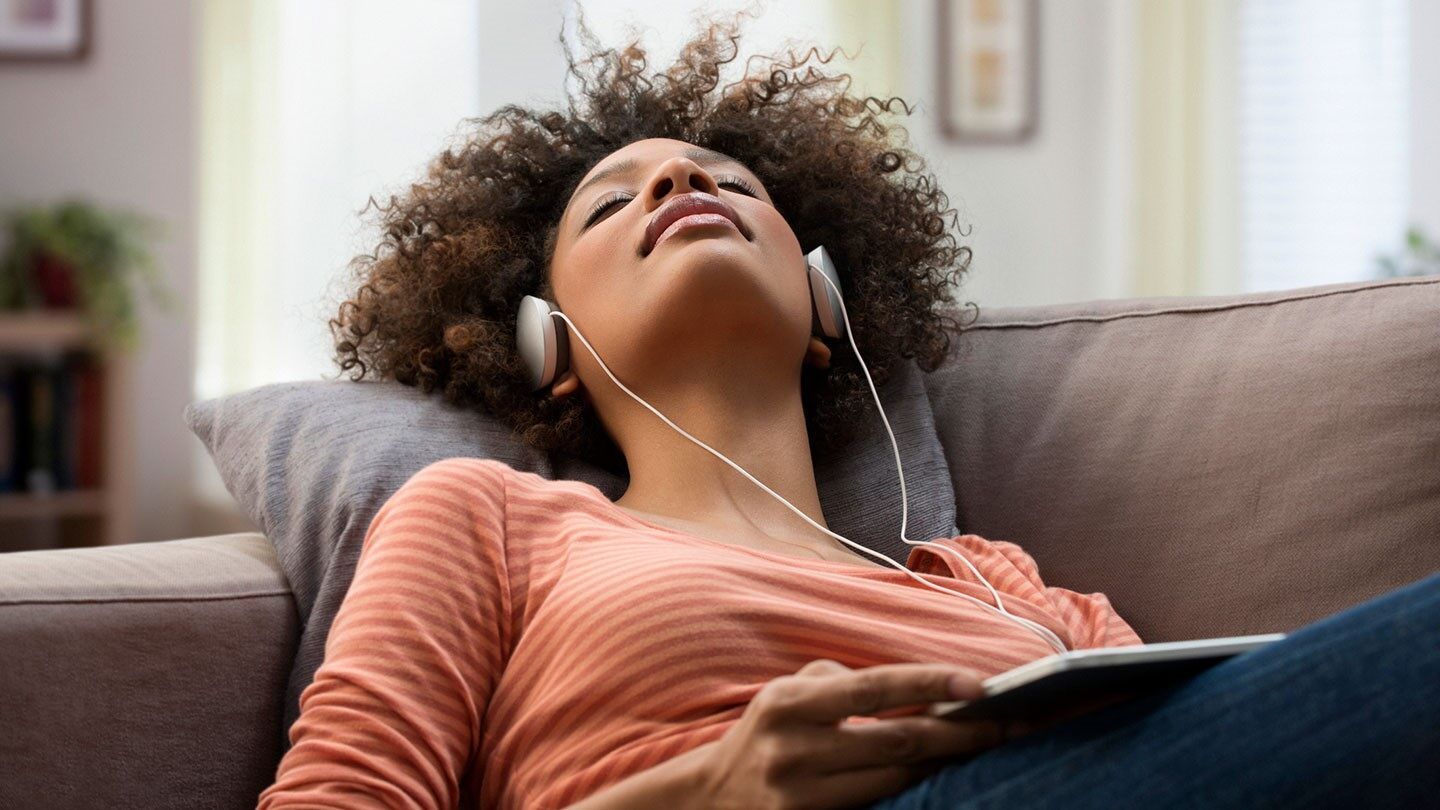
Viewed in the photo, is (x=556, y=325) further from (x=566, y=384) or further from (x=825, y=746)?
(x=825, y=746)

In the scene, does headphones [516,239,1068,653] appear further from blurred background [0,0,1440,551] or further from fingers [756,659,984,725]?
blurred background [0,0,1440,551]

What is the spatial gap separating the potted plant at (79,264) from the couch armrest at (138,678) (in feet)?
8.43

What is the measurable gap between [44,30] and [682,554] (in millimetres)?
3514

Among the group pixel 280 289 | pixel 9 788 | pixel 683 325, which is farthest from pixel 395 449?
pixel 280 289

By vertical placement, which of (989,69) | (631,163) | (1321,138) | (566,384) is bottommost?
(566,384)

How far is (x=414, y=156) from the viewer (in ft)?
12.7

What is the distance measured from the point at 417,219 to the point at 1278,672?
1130mm

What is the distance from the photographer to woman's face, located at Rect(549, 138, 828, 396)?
4.45 ft

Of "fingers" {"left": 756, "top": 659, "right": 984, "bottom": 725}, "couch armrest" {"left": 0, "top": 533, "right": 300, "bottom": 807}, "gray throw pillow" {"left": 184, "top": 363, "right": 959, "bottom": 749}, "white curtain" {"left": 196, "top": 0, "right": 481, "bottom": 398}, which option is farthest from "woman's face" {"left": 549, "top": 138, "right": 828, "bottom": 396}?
"white curtain" {"left": 196, "top": 0, "right": 481, "bottom": 398}

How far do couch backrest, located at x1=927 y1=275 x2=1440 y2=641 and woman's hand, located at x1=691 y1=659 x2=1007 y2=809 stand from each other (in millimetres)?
513

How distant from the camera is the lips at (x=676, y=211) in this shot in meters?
1.39

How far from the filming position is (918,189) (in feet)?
5.92

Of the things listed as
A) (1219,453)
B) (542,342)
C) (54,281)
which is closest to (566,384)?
(542,342)

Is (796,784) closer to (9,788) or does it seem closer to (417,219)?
(9,788)
